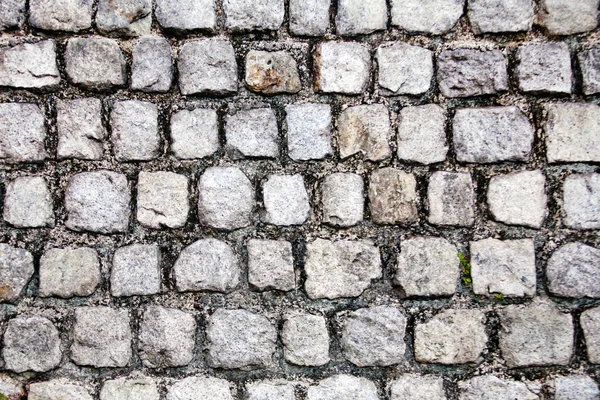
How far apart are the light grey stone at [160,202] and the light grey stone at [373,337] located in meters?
0.69

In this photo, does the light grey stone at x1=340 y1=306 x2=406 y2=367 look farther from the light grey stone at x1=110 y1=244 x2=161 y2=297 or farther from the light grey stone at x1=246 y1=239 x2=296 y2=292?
the light grey stone at x1=110 y1=244 x2=161 y2=297

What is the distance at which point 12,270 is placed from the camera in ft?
7.20

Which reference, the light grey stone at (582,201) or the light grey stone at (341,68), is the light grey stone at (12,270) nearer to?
the light grey stone at (341,68)

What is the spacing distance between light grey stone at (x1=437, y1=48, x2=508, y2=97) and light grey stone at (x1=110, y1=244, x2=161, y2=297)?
1.18 m

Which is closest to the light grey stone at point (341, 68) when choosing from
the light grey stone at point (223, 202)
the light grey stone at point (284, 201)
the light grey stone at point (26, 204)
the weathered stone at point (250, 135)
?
the weathered stone at point (250, 135)

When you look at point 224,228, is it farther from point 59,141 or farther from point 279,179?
point 59,141

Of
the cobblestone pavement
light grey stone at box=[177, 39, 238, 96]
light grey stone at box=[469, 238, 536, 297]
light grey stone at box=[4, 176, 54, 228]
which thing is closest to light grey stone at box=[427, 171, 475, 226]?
the cobblestone pavement

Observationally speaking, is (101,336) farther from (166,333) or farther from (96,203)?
(96,203)

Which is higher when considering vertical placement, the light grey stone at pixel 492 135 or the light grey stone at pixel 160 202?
the light grey stone at pixel 492 135

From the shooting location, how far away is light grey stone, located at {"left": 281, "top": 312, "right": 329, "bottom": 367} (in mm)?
2205

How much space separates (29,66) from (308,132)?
3.24 feet

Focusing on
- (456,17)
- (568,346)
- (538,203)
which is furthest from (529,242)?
(456,17)

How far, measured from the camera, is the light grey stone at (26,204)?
220cm

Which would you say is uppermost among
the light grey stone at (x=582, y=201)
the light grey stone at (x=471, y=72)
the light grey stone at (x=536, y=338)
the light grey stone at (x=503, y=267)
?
the light grey stone at (x=471, y=72)
